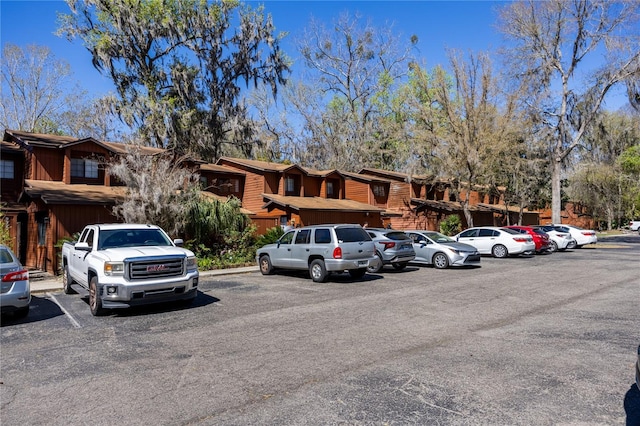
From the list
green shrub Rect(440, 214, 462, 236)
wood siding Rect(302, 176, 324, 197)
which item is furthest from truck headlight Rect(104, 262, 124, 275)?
green shrub Rect(440, 214, 462, 236)

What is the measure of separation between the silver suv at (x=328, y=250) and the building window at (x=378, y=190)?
2390 centimetres

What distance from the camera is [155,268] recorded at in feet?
30.4

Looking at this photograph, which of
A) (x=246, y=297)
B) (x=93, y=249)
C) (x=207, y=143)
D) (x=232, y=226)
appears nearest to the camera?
(x=93, y=249)

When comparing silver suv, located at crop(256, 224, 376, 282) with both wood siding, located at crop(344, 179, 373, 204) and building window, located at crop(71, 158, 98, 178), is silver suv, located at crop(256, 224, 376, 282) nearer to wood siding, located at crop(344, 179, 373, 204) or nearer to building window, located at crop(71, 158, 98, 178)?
building window, located at crop(71, 158, 98, 178)

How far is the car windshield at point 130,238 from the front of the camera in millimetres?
10258

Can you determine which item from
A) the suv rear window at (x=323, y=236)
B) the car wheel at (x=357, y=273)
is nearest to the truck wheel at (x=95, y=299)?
the suv rear window at (x=323, y=236)

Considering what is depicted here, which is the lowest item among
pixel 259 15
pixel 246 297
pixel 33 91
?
pixel 246 297

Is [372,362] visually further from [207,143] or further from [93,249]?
[207,143]

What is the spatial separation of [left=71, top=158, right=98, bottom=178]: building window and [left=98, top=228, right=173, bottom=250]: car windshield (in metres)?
14.2

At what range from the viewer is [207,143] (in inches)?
1487

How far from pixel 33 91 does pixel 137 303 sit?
3812cm

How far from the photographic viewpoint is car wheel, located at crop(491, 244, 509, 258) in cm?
2206

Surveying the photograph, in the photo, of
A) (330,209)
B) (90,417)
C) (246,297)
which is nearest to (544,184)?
(330,209)

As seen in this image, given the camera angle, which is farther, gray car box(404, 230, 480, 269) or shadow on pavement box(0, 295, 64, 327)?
gray car box(404, 230, 480, 269)
